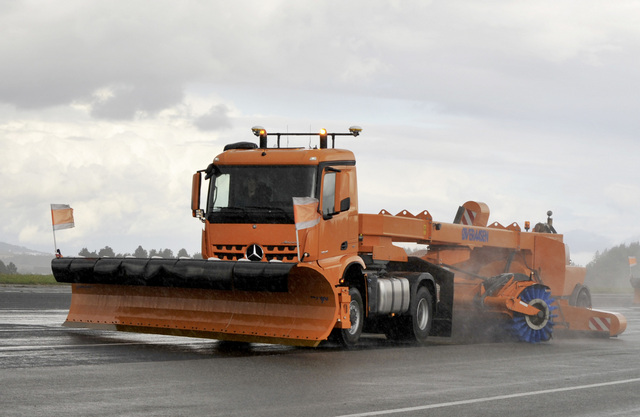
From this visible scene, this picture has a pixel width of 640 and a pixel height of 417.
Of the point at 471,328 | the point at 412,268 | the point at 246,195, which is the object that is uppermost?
the point at 246,195

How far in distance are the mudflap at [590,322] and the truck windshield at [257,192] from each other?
8054mm

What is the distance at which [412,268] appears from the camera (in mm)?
18516

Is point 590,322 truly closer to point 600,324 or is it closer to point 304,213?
point 600,324

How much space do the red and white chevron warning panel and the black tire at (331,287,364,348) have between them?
7.04 m

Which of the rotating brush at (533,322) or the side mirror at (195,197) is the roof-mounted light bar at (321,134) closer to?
the side mirror at (195,197)

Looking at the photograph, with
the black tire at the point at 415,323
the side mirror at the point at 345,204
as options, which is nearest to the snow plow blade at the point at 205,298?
the side mirror at the point at 345,204

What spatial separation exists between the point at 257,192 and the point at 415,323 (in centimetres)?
399

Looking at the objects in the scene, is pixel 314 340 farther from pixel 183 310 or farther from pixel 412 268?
pixel 412 268

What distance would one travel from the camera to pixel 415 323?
17562 mm

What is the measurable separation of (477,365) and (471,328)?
237 inches

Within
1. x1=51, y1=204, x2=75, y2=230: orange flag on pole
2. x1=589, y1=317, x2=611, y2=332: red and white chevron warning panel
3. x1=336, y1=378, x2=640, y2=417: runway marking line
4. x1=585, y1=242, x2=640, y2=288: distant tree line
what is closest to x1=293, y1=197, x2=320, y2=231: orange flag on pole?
x1=336, y1=378, x2=640, y2=417: runway marking line

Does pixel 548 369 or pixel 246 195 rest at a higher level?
pixel 246 195

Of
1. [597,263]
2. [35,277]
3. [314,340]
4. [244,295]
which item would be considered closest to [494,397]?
[314,340]

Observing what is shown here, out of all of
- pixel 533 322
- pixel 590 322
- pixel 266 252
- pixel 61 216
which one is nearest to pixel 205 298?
pixel 266 252
